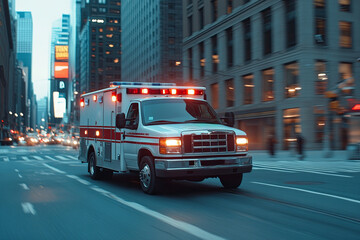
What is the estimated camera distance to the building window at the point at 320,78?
108 ft

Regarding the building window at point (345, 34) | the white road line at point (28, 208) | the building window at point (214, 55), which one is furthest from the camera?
the building window at point (214, 55)

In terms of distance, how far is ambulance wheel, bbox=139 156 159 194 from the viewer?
9352mm

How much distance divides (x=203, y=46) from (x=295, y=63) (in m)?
17.9

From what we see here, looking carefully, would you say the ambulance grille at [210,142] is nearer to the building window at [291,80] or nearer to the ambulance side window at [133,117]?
the ambulance side window at [133,117]

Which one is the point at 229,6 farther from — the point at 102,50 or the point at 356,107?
the point at 102,50

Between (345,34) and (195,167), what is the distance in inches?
1144

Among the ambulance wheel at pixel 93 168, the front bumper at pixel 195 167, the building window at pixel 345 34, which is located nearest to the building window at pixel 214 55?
the building window at pixel 345 34

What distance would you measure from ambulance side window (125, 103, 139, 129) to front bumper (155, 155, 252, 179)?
1513mm

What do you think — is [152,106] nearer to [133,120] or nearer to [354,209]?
[133,120]

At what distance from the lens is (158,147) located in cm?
912

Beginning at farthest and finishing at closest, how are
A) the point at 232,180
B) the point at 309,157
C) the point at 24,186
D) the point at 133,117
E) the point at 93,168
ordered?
the point at 309,157 < the point at 93,168 < the point at 24,186 < the point at 133,117 < the point at 232,180

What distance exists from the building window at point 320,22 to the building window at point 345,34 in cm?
153

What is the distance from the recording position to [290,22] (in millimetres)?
34469

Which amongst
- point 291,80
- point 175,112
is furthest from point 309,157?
point 175,112
